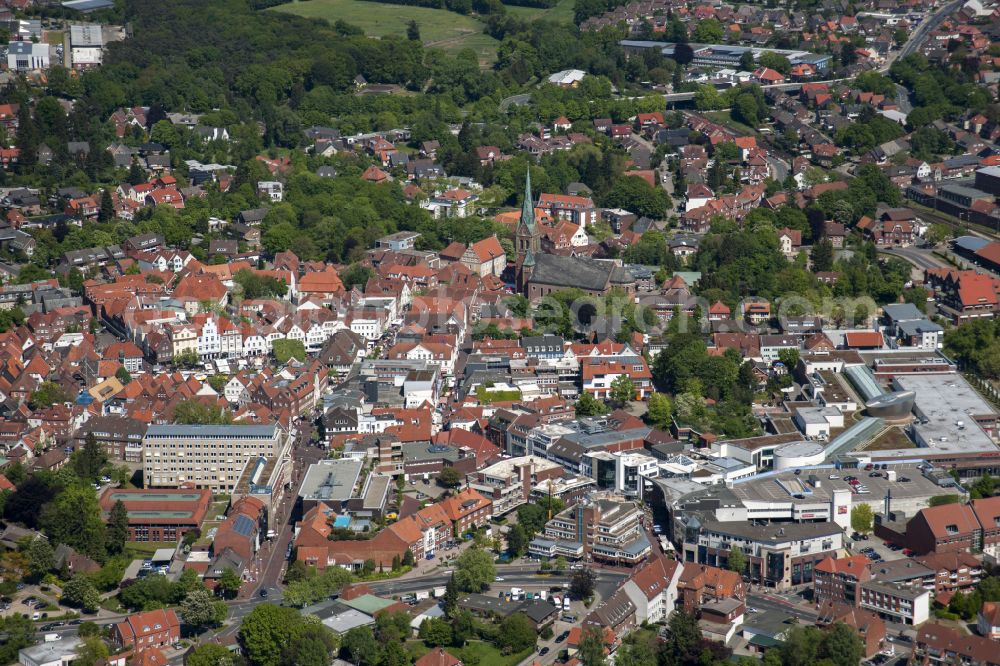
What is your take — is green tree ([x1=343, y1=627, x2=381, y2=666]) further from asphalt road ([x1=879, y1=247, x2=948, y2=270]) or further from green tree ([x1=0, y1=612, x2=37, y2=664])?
asphalt road ([x1=879, y1=247, x2=948, y2=270])

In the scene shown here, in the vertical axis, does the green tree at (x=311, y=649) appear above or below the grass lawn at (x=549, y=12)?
below

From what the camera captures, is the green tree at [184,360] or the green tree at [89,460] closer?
the green tree at [89,460]

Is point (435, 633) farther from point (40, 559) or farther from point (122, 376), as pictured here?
point (122, 376)

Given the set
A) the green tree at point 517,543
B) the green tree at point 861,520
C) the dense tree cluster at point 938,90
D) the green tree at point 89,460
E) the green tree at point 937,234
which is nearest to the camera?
the green tree at point 517,543

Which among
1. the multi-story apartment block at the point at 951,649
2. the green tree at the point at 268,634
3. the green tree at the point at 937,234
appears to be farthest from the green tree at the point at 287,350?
the green tree at the point at 937,234

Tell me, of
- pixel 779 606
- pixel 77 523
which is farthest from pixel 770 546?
pixel 77 523

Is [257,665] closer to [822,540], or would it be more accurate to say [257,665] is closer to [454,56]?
[822,540]

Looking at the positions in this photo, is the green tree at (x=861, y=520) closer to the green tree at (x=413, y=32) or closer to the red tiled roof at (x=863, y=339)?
the red tiled roof at (x=863, y=339)

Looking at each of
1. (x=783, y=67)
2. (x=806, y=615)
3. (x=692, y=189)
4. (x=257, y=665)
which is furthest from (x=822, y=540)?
(x=783, y=67)
